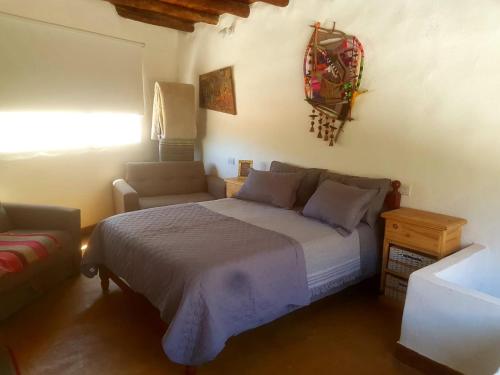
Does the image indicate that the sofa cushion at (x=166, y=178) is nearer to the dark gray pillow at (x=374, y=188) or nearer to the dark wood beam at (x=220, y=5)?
the dark wood beam at (x=220, y=5)

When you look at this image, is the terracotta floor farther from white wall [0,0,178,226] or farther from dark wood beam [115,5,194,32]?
dark wood beam [115,5,194,32]

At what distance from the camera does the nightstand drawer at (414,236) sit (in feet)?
→ 7.58

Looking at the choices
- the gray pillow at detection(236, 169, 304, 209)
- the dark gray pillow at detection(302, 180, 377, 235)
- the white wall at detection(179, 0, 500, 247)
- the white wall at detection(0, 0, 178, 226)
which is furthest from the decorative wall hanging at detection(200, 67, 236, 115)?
the dark gray pillow at detection(302, 180, 377, 235)

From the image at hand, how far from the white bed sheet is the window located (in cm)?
218

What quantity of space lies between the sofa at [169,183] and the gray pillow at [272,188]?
0.85m

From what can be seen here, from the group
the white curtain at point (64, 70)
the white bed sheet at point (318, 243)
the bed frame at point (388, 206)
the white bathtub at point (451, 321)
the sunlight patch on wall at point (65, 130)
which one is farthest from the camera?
the sunlight patch on wall at point (65, 130)

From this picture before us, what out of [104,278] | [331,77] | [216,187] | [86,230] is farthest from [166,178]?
[331,77]

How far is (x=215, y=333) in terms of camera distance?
1731 mm

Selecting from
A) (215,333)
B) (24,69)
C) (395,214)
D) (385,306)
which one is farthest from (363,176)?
(24,69)

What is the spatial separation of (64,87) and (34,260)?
2047 millimetres

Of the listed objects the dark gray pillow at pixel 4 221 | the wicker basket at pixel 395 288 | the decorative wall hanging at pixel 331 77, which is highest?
the decorative wall hanging at pixel 331 77

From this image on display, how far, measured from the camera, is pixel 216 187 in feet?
13.9

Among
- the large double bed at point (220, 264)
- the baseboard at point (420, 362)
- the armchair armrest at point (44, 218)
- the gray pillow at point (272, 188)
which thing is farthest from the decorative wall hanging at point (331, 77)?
the armchair armrest at point (44, 218)

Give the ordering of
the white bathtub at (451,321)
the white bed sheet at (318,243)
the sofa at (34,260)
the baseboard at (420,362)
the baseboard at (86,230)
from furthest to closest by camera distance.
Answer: the baseboard at (86,230)
the sofa at (34,260)
the white bed sheet at (318,243)
the baseboard at (420,362)
the white bathtub at (451,321)
